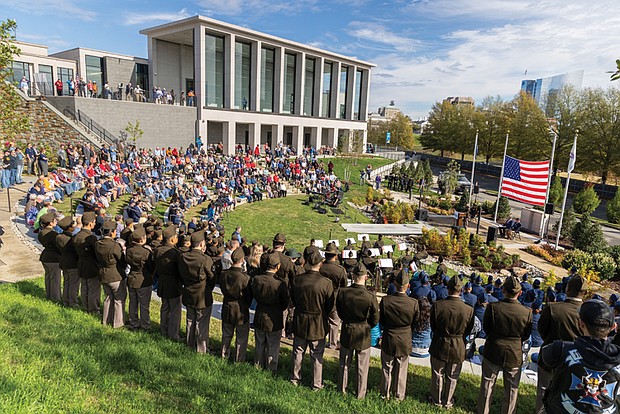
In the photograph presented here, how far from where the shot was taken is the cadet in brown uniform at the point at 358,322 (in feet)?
17.6

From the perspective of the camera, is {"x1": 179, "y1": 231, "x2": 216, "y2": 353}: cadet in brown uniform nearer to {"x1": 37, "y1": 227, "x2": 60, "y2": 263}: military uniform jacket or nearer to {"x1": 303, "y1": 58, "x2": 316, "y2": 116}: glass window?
{"x1": 37, "y1": 227, "x2": 60, "y2": 263}: military uniform jacket

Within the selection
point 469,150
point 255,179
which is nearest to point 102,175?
point 255,179

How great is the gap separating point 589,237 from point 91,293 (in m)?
19.3

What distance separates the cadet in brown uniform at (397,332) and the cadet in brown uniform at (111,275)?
4497mm

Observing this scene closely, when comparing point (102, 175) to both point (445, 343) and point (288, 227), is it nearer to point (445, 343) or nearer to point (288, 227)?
point (288, 227)

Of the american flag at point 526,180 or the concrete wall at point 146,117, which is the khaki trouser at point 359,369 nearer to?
Answer: the american flag at point 526,180

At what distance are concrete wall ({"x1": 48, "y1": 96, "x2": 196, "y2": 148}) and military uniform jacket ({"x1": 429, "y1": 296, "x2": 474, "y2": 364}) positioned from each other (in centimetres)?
2953

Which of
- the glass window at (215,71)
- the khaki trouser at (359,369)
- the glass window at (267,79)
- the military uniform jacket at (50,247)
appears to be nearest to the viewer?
the khaki trouser at (359,369)

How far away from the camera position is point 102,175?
21.3 m

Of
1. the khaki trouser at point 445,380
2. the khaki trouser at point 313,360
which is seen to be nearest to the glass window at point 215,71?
the khaki trouser at point 313,360

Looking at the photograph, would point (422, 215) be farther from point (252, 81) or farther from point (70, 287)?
point (252, 81)

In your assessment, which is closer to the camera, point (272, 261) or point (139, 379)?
point (139, 379)

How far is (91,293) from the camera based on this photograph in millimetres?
7289

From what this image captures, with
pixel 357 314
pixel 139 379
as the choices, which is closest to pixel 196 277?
pixel 139 379
